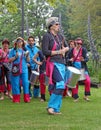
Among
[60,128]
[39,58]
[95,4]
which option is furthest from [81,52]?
[95,4]

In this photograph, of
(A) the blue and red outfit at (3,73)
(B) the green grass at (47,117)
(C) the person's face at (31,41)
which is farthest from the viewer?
(A) the blue and red outfit at (3,73)

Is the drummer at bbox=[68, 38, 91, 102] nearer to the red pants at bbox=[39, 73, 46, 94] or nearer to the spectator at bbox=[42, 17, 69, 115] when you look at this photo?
the red pants at bbox=[39, 73, 46, 94]

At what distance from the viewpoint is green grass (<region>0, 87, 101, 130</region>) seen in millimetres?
6895

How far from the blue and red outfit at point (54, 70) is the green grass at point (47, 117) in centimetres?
31

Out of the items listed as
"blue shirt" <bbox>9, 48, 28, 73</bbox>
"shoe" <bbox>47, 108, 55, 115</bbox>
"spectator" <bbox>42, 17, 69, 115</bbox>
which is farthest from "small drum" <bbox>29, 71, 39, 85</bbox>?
"shoe" <bbox>47, 108, 55, 115</bbox>

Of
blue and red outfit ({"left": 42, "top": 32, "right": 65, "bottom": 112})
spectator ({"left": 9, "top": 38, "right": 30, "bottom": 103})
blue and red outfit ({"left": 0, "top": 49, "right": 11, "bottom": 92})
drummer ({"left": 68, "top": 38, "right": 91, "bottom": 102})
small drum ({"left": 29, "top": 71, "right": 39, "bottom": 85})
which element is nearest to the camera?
blue and red outfit ({"left": 42, "top": 32, "right": 65, "bottom": 112})

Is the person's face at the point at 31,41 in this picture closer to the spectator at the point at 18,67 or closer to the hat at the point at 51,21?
the spectator at the point at 18,67

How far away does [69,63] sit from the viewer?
11.3 m

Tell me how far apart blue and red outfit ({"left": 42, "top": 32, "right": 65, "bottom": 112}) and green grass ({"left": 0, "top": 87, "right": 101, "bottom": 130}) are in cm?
31

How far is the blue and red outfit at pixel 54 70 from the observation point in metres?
8.09

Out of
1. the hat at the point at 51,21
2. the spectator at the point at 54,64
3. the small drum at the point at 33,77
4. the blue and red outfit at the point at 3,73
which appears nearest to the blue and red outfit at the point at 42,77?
the small drum at the point at 33,77

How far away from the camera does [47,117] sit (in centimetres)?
784

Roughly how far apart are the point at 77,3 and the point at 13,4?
115ft

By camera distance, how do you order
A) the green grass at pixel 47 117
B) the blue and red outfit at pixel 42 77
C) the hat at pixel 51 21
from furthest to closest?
1. the blue and red outfit at pixel 42 77
2. the hat at pixel 51 21
3. the green grass at pixel 47 117
